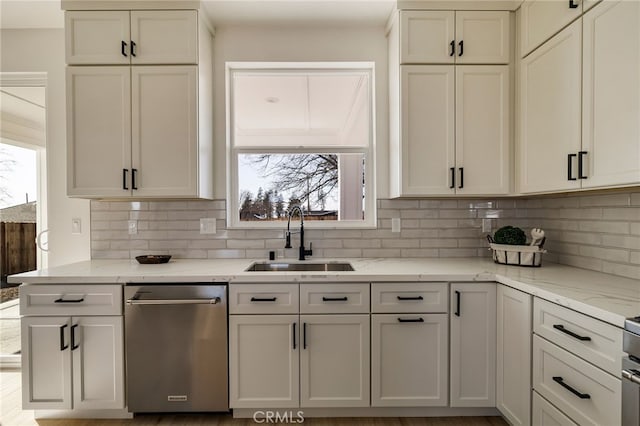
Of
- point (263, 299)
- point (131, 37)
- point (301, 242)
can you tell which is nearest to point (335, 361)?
point (263, 299)

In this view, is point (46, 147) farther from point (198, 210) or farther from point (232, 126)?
point (232, 126)

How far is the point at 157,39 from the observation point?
2.16 metres

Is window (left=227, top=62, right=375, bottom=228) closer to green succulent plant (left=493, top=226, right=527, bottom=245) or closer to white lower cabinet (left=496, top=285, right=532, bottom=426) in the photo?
green succulent plant (left=493, top=226, right=527, bottom=245)

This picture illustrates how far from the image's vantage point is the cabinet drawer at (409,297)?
6.19ft

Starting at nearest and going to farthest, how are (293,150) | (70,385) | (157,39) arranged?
(70,385)
(157,39)
(293,150)

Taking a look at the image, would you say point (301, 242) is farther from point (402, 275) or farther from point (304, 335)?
point (402, 275)

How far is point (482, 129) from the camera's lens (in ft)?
7.22

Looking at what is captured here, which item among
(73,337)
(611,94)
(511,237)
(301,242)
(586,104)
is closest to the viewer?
(611,94)

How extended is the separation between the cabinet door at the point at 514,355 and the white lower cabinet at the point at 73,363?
217 cm

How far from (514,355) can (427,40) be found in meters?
1.97

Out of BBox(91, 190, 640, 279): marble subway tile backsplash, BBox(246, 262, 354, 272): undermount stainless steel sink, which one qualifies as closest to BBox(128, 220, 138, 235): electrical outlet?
BBox(91, 190, 640, 279): marble subway tile backsplash

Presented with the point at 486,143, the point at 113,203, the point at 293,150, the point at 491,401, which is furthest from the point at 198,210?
the point at 491,401

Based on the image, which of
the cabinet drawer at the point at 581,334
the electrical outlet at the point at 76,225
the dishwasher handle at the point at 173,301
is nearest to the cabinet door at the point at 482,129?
the cabinet drawer at the point at 581,334

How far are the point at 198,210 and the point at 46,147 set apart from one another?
1.24 m
